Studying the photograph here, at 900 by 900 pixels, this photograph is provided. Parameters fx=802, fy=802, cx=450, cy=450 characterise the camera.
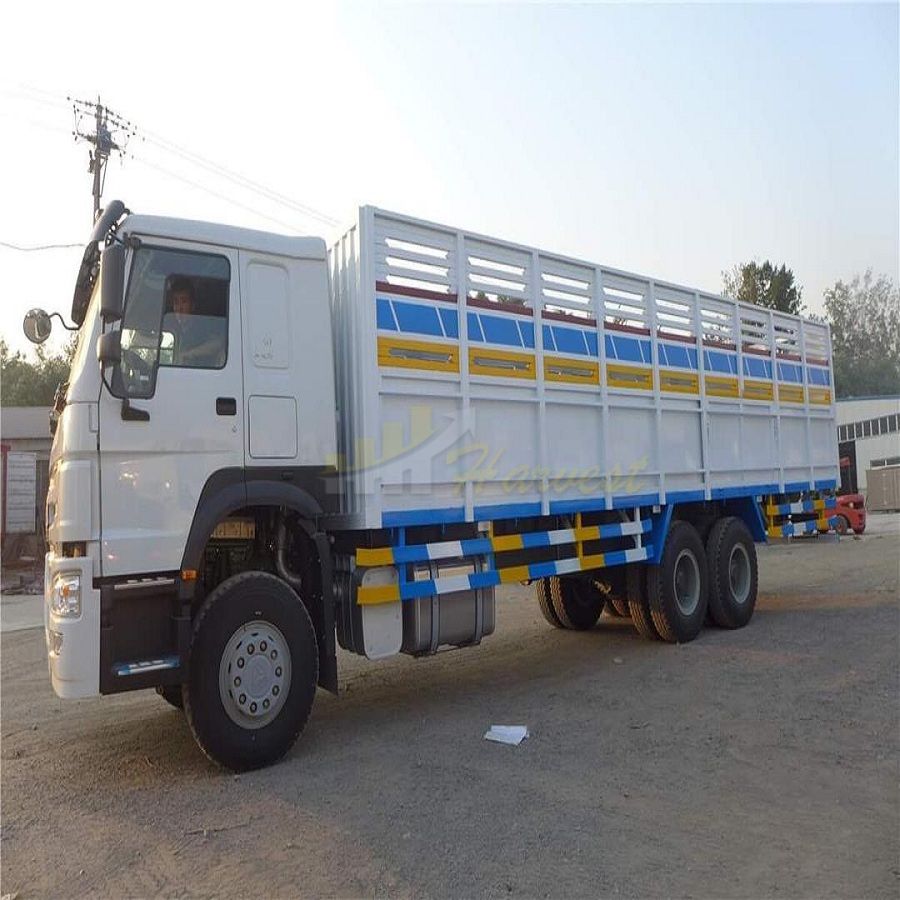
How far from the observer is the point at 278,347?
5426 millimetres

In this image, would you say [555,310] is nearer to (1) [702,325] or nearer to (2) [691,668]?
(1) [702,325]

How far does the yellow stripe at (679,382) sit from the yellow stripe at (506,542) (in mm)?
2671

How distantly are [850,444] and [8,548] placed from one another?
39.2 meters

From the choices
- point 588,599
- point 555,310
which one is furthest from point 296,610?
point 588,599

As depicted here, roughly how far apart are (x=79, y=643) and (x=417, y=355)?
296 cm

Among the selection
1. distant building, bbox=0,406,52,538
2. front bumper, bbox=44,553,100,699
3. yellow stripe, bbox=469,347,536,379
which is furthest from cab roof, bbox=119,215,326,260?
distant building, bbox=0,406,52,538

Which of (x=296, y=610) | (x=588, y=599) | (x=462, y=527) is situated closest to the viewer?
(x=296, y=610)

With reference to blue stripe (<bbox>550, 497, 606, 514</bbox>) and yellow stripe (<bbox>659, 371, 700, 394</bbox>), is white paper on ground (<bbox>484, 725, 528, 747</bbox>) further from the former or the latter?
yellow stripe (<bbox>659, 371, 700, 394</bbox>)

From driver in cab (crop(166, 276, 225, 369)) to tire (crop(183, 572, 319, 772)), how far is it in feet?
4.59

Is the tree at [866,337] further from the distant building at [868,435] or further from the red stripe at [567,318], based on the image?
the red stripe at [567,318]

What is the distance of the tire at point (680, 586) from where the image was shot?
8242mm

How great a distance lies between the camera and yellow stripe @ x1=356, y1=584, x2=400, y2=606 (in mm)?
5625

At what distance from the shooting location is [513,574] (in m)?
6.64

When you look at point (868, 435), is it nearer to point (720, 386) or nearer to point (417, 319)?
point (720, 386)
